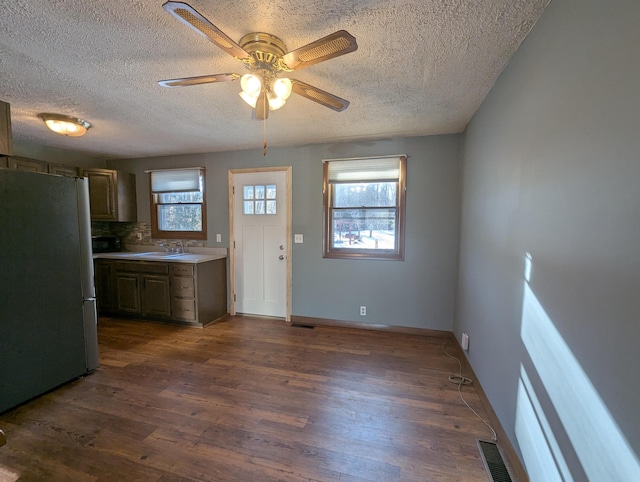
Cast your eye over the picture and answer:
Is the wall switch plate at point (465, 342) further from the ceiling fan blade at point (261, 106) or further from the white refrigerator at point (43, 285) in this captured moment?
the white refrigerator at point (43, 285)

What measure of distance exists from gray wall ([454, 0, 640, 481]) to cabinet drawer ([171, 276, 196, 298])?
326cm

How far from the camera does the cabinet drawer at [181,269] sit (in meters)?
3.45

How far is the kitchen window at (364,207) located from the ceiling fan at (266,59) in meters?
1.63

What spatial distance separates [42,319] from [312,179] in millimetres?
2871

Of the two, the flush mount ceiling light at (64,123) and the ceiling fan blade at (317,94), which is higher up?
the flush mount ceiling light at (64,123)

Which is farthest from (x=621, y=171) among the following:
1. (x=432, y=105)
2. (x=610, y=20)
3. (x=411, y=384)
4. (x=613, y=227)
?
(x=411, y=384)

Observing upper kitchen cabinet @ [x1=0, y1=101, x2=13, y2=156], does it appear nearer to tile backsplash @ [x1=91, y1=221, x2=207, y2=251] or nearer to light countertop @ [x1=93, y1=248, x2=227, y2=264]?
light countertop @ [x1=93, y1=248, x2=227, y2=264]

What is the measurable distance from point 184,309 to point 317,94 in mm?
3086

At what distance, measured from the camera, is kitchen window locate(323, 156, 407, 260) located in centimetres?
328

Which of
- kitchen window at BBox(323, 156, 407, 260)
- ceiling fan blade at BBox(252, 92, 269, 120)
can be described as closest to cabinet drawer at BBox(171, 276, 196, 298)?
kitchen window at BBox(323, 156, 407, 260)

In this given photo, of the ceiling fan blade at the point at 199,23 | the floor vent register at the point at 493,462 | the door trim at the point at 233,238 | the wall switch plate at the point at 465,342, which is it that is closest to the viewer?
the ceiling fan blade at the point at 199,23

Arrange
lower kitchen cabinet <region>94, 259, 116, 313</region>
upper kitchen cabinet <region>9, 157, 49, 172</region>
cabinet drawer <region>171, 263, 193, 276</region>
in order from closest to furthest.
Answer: upper kitchen cabinet <region>9, 157, 49, 172</region>
cabinet drawer <region>171, 263, 193, 276</region>
lower kitchen cabinet <region>94, 259, 116, 313</region>

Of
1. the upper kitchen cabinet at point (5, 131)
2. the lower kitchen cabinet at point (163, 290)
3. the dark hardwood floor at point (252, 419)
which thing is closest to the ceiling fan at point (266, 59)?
the upper kitchen cabinet at point (5, 131)

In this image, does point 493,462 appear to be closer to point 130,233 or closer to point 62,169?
point 130,233
